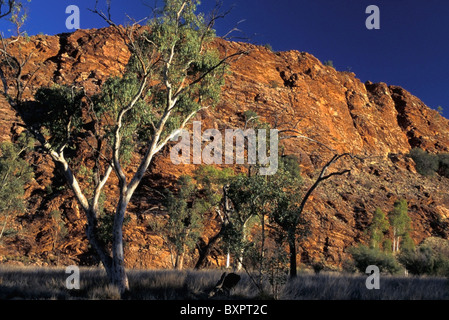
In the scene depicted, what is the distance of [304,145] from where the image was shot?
2275 inches

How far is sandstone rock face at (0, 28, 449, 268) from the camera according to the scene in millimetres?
33106

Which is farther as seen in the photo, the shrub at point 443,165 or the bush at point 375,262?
the shrub at point 443,165

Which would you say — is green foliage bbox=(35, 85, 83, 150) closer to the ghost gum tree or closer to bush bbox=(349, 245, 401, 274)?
the ghost gum tree

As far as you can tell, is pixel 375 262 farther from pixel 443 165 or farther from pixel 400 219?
pixel 443 165

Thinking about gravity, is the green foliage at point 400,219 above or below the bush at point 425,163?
below

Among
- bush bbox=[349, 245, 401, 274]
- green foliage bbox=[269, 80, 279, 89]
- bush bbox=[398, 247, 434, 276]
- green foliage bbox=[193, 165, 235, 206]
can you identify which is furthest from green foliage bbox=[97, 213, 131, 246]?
→ green foliage bbox=[269, 80, 279, 89]

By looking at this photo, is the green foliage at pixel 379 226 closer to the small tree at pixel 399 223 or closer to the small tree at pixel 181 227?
the small tree at pixel 399 223

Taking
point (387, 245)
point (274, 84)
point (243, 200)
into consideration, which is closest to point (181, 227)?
point (243, 200)

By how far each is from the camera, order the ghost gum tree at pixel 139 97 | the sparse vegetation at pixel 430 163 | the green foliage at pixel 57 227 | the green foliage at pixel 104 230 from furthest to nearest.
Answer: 1. the sparse vegetation at pixel 430 163
2. the green foliage at pixel 57 227
3. the ghost gum tree at pixel 139 97
4. the green foliage at pixel 104 230

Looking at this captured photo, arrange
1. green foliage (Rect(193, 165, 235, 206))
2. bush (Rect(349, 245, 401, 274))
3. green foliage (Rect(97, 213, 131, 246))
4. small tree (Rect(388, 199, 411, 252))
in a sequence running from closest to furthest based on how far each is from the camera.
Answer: green foliage (Rect(97, 213, 131, 246))
bush (Rect(349, 245, 401, 274))
green foliage (Rect(193, 165, 235, 206))
small tree (Rect(388, 199, 411, 252))

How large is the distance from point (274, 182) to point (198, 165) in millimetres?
32925

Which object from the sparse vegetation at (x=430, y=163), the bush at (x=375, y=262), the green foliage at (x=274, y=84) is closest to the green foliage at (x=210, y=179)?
the bush at (x=375, y=262)

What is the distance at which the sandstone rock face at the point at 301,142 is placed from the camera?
3311 centimetres
